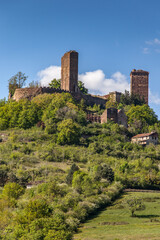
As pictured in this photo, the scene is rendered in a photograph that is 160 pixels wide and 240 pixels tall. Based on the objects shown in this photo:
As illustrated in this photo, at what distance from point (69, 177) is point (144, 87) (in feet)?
166

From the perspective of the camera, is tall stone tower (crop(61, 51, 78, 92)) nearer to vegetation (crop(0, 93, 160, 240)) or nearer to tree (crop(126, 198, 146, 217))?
vegetation (crop(0, 93, 160, 240))

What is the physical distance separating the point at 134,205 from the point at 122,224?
13.4 feet

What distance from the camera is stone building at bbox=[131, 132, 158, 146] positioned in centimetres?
6756

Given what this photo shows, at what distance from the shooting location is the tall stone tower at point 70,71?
3381 inches

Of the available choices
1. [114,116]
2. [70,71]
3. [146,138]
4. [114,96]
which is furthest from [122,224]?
[114,96]

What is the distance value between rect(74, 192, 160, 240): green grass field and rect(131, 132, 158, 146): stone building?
21.4 metres

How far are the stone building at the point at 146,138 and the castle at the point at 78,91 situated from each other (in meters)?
7.01

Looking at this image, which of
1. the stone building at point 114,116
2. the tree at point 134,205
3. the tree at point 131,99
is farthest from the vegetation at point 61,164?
the tree at point 131,99

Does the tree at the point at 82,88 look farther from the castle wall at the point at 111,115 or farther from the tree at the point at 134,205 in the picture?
the tree at the point at 134,205

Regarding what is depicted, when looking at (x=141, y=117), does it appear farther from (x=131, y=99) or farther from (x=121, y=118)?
(x=131, y=99)

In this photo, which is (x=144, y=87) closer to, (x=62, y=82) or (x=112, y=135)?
(x=62, y=82)

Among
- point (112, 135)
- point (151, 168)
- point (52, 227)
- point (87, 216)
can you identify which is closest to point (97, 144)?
point (112, 135)

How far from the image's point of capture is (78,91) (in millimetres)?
85312

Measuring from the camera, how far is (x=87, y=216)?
40.6 m
